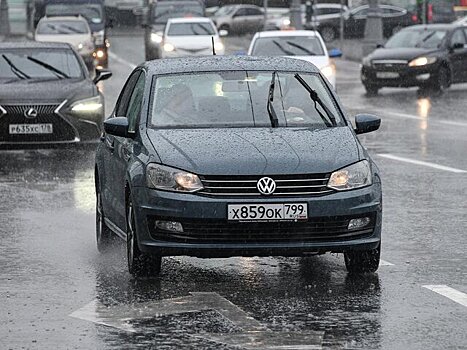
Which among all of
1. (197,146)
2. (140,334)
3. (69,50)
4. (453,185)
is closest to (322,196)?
(197,146)

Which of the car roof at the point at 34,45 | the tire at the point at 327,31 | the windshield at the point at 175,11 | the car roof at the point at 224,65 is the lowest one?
the tire at the point at 327,31

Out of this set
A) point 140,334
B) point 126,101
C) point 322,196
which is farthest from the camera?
point 126,101

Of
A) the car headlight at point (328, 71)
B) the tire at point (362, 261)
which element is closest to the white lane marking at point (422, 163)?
the tire at point (362, 261)

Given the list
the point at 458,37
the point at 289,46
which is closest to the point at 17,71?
the point at 289,46

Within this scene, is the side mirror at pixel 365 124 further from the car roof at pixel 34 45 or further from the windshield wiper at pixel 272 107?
the car roof at pixel 34 45

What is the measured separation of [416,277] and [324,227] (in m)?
0.84

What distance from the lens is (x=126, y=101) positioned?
11906mm

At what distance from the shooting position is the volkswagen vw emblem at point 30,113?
20.0 m

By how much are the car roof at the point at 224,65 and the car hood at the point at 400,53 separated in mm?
22952

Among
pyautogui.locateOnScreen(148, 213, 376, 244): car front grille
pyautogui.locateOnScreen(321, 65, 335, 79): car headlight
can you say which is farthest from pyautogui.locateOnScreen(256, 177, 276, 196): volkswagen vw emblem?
pyautogui.locateOnScreen(321, 65, 335, 79): car headlight

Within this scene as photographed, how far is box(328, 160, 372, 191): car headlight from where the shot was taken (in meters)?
9.83

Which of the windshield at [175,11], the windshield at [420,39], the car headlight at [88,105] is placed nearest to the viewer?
the car headlight at [88,105]

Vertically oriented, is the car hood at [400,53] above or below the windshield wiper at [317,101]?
below

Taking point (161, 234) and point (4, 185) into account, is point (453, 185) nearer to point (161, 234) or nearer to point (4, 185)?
point (4, 185)
